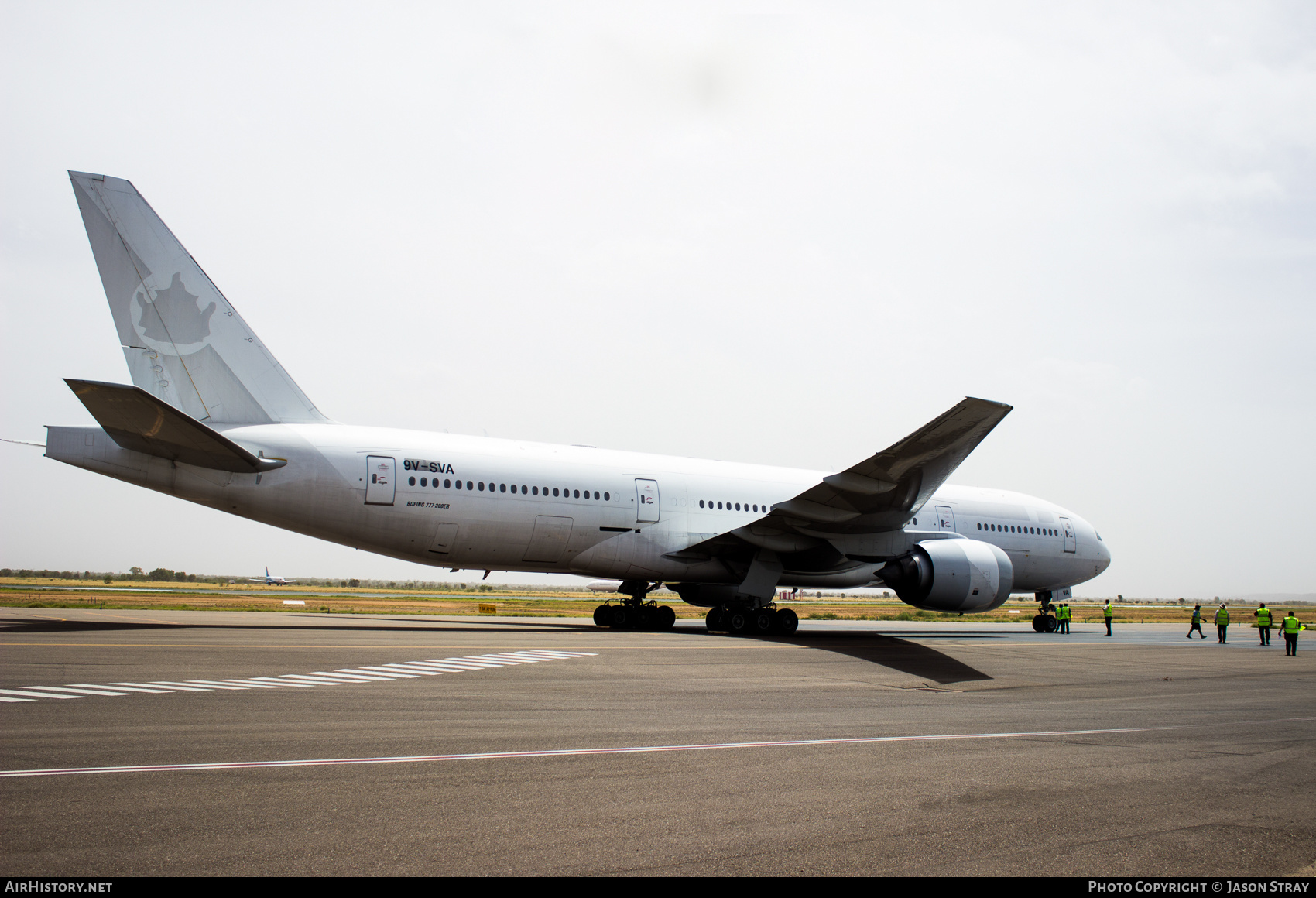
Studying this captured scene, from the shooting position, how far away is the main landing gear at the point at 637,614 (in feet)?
77.6

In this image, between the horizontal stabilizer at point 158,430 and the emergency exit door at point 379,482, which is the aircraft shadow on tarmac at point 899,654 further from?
the horizontal stabilizer at point 158,430

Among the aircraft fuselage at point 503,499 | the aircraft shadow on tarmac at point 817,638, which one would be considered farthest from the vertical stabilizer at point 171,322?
the aircraft shadow on tarmac at point 817,638

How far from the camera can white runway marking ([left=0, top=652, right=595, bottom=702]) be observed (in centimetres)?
840

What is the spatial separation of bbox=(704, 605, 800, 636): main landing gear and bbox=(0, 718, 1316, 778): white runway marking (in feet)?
41.7

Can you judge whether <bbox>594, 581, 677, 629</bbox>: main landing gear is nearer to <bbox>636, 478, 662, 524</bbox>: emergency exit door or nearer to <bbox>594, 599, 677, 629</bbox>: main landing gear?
<bbox>594, 599, 677, 629</bbox>: main landing gear

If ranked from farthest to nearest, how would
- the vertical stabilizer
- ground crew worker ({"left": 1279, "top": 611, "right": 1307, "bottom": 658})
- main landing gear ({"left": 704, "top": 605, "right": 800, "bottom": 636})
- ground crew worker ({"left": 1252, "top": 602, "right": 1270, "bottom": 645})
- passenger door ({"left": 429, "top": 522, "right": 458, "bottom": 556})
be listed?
1. ground crew worker ({"left": 1252, "top": 602, "right": 1270, "bottom": 645})
2. main landing gear ({"left": 704, "top": 605, "right": 800, "bottom": 636})
3. ground crew worker ({"left": 1279, "top": 611, "right": 1307, "bottom": 658})
4. passenger door ({"left": 429, "top": 522, "right": 458, "bottom": 556})
5. the vertical stabilizer

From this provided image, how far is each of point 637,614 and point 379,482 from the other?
8.60 metres

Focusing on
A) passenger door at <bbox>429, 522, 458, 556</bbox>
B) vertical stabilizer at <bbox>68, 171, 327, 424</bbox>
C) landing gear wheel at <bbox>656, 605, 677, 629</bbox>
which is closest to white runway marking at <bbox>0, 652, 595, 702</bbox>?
passenger door at <bbox>429, 522, 458, 556</bbox>

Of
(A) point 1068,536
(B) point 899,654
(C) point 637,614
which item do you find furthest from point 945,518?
(B) point 899,654

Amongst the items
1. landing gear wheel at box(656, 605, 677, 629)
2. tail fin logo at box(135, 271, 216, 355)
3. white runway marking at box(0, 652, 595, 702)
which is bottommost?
landing gear wheel at box(656, 605, 677, 629)

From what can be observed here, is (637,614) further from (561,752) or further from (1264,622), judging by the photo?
(1264,622)

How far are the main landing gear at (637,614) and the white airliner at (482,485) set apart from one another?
47mm
